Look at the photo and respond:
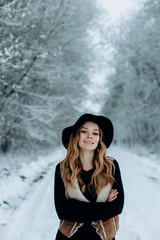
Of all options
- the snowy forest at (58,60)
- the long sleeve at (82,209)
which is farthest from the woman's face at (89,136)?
the snowy forest at (58,60)

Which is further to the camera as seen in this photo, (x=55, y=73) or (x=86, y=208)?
(x=55, y=73)

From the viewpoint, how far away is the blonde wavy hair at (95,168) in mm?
1725

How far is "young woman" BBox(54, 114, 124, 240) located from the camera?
5.40 ft

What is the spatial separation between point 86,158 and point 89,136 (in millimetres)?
212

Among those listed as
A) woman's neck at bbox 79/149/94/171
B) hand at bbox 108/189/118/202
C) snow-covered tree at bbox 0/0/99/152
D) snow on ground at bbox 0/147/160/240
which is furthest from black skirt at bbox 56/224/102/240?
snow-covered tree at bbox 0/0/99/152

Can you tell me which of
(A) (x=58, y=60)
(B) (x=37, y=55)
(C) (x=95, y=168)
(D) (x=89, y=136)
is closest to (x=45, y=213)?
(C) (x=95, y=168)

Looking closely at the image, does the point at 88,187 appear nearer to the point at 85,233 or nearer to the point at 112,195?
the point at 112,195

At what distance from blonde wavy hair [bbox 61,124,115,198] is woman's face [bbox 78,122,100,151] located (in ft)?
0.15

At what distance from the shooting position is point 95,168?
1.85 meters

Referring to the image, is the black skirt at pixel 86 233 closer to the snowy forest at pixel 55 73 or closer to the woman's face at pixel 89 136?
the woman's face at pixel 89 136

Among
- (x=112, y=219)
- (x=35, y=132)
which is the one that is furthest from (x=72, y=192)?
(x=35, y=132)

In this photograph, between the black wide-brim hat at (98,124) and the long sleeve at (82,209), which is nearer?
the long sleeve at (82,209)

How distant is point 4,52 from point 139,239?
17.8ft

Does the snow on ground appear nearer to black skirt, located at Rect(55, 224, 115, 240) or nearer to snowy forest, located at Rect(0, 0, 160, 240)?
snowy forest, located at Rect(0, 0, 160, 240)
